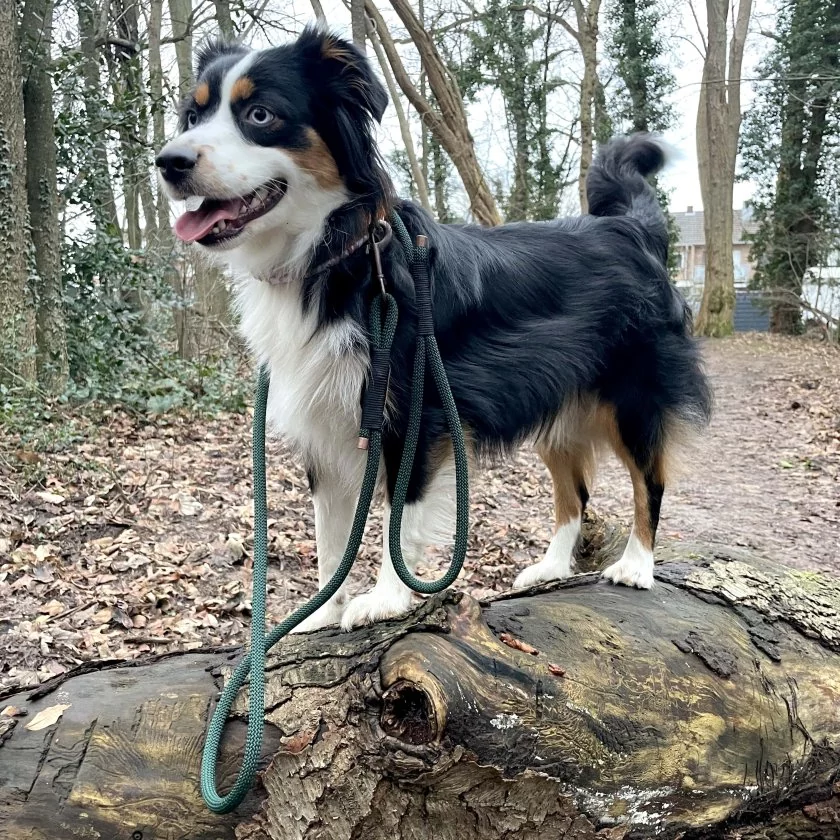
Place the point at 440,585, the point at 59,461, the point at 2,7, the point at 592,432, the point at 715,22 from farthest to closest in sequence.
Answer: the point at 715,22, the point at 2,7, the point at 59,461, the point at 592,432, the point at 440,585

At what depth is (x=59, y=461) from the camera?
5.69m

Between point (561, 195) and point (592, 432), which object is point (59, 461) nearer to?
point (592, 432)

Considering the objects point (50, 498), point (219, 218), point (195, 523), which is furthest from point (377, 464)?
point (50, 498)

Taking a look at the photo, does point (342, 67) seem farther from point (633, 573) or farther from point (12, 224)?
point (12, 224)

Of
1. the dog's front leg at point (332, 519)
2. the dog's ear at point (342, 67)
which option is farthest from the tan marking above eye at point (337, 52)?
the dog's front leg at point (332, 519)

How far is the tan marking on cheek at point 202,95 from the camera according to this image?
238 cm

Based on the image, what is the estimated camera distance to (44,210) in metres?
7.42

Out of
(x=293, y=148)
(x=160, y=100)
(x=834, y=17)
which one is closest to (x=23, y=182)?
(x=160, y=100)

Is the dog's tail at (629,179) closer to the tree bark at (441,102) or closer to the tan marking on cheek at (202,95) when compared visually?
the tan marking on cheek at (202,95)

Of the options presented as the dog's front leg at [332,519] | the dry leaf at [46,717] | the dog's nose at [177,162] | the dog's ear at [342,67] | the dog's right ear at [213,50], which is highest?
the dog's right ear at [213,50]

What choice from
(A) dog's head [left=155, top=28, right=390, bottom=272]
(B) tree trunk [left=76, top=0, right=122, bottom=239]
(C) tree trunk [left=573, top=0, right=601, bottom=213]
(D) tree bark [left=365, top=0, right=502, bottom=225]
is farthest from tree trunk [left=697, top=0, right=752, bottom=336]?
(A) dog's head [left=155, top=28, right=390, bottom=272]

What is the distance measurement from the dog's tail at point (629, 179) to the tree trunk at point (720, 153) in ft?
55.5

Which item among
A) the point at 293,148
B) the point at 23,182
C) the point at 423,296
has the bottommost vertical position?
the point at 423,296

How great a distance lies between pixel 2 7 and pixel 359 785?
286 inches
